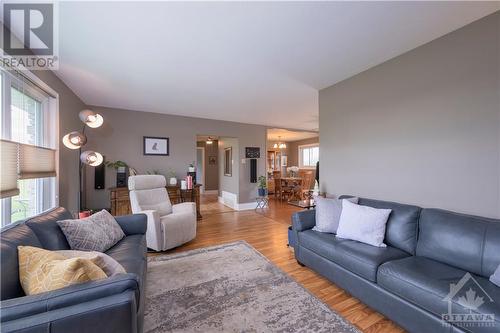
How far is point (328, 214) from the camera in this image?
2498 millimetres

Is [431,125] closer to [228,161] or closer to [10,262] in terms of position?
[10,262]

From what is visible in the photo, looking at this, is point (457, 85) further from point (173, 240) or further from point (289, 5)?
point (173, 240)

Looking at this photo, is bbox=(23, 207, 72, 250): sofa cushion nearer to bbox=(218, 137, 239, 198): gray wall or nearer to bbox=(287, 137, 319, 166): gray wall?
bbox=(218, 137, 239, 198): gray wall

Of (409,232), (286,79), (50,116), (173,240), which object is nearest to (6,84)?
(50,116)

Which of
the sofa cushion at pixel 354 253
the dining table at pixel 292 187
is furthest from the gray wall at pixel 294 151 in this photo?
the sofa cushion at pixel 354 253

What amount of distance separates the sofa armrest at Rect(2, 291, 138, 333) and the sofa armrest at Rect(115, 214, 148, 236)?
1621 mm

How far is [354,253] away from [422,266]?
19.0 inches

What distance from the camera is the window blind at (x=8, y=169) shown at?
5.24 ft

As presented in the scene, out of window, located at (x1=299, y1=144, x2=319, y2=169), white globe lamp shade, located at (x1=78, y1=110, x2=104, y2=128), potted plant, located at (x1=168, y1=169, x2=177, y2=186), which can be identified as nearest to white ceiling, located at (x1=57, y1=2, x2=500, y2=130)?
white globe lamp shade, located at (x1=78, y1=110, x2=104, y2=128)

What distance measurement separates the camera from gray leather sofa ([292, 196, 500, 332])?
1.35 m

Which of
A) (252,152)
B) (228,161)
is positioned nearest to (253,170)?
(252,152)

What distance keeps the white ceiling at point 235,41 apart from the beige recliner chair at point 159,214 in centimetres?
151

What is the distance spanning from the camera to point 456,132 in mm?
1990

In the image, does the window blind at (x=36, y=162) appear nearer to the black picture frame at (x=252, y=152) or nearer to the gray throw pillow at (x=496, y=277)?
the gray throw pillow at (x=496, y=277)
